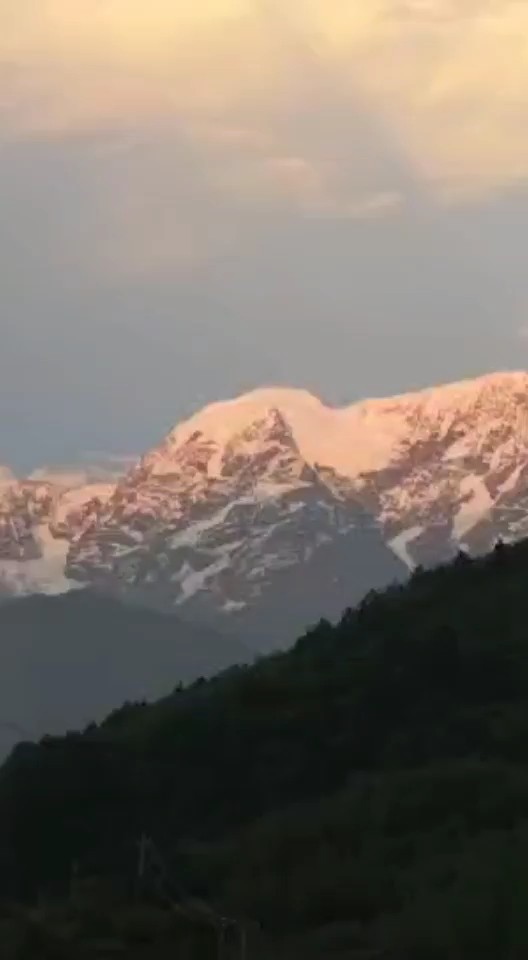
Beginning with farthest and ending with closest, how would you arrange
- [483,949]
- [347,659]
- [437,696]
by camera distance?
[347,659] < [437,696] < [483,949]

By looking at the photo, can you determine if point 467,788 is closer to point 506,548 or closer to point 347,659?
point 347,659

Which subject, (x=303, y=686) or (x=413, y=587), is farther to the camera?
(x=413, y=587)

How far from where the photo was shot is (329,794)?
91438mm

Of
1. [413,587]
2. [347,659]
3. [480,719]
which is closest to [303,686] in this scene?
[347,659]

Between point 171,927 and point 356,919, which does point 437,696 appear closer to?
point 356,919

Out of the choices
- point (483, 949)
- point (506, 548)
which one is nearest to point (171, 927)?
point (483, 949)

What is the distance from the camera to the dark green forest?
2263 inches

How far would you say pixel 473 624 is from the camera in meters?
116

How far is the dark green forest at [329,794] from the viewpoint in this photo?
2263 inches

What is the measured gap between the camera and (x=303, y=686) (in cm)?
10981

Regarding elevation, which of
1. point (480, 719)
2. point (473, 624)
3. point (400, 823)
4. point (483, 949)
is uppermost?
point (473, 624)

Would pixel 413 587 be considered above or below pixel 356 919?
above

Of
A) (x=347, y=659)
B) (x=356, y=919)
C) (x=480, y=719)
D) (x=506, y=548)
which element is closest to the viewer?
(x=356, y=919)

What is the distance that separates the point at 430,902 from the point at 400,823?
59.2ft
